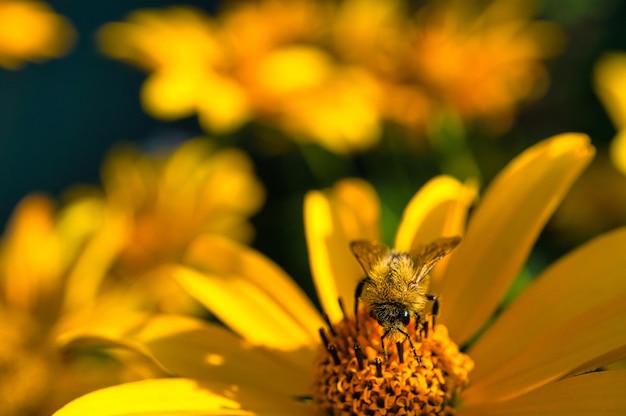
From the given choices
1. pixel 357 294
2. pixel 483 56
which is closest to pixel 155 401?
pixel 357 294

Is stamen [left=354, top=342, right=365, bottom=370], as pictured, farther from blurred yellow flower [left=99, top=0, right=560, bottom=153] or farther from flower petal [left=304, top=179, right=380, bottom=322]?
blurred yellow flower [left=99, top=0, right=560, bottom=153]

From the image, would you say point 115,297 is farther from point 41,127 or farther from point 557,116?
point 41,127

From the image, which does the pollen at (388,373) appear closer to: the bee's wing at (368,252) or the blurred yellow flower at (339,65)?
the bee's wing at (368,252)

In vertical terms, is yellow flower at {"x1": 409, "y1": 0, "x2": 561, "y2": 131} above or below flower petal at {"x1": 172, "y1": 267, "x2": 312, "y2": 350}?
above

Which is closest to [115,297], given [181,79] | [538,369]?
Result: [181,79]

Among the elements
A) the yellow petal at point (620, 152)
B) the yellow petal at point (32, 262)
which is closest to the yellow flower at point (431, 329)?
the yellow petal at point (620, 152)

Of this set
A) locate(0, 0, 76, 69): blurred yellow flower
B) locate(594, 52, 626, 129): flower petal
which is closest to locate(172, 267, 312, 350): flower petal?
locate(594, 52, 626, 129): flower petal
